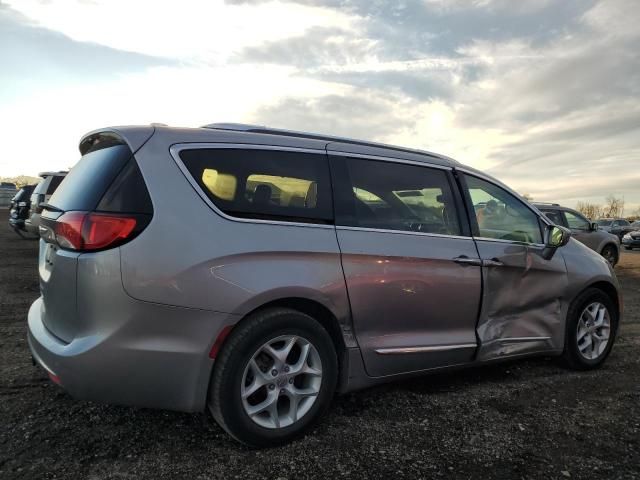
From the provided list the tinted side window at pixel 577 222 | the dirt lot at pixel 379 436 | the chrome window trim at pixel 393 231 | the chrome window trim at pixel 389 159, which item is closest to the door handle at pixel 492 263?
the chrome window trim at pixel 393 231

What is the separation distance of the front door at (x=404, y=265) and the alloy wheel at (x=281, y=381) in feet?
1.23

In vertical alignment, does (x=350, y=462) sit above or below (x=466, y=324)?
below

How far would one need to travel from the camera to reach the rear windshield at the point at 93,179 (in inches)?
98.5

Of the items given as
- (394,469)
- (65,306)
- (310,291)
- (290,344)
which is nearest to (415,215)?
(310,291)

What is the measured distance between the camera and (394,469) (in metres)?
2.51

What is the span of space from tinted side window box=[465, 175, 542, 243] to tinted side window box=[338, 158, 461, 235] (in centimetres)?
29

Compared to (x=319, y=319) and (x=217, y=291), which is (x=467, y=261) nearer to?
(x=319, y=319)

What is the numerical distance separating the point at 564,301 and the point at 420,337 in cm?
167

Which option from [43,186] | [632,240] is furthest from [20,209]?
[632,240]

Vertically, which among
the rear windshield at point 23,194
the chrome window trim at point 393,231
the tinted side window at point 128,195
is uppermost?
the rear windshield at point 23,194

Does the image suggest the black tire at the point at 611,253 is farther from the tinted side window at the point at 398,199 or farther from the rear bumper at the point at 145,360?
the rear bumper at the point at 145,360

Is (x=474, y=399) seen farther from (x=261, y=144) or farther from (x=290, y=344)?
(x=261, y=144)

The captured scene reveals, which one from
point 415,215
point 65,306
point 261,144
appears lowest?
point 65,306

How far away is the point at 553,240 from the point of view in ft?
13.2
